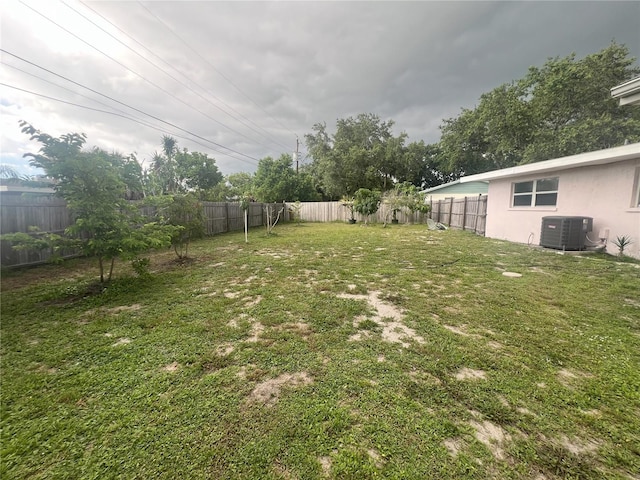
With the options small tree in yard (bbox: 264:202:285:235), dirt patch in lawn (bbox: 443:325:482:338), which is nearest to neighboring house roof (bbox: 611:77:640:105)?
dirt patch in lawn (bbox: 443:325:482:338)

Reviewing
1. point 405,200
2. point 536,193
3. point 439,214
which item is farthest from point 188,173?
point 536,193

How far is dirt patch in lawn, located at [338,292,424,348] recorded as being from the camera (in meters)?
2.67

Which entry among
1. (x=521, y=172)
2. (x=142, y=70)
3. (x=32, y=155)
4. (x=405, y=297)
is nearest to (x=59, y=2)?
(x=142, y=70)

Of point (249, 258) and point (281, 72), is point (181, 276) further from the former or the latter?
point (281, 72)

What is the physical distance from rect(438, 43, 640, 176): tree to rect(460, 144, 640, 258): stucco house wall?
11121 mm

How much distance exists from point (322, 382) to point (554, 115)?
24.2 metres

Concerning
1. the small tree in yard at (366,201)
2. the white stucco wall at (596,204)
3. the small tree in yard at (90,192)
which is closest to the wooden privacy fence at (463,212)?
the white stucco wall at (596,204)

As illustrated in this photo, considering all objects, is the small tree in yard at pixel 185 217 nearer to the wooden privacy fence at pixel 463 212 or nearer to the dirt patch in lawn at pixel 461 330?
the dirt patch in lawn at pixel 461 330

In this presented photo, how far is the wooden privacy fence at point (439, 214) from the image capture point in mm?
11461

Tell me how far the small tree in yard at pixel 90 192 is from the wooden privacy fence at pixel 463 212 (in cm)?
1231

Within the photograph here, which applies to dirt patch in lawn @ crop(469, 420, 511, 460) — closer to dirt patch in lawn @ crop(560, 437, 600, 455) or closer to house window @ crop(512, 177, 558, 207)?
dirt patch in lawn @ crop(560, 437, 600, 455)

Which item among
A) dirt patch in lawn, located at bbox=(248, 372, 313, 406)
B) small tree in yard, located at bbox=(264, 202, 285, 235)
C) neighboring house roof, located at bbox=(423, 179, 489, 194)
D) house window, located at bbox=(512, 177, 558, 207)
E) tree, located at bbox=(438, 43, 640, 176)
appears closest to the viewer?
dirt patch in lawn, located at bbox=(248, 372, 313, 406)

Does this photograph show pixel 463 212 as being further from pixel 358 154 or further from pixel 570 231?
pixel 358 154

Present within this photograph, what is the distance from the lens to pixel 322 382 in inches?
77.8
